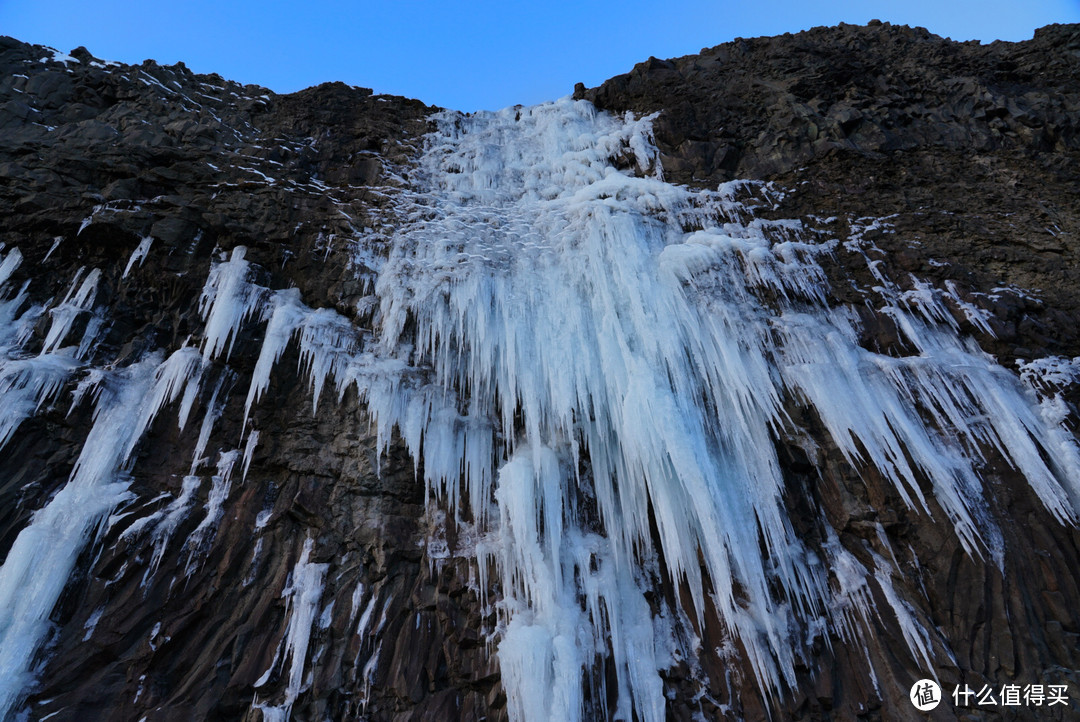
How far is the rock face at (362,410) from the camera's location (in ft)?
18.1

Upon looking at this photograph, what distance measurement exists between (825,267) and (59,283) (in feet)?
33.9

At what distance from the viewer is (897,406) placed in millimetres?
6250

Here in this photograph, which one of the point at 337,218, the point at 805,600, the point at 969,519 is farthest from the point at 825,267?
the point at 337,218

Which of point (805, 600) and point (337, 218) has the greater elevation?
point (337, 218)

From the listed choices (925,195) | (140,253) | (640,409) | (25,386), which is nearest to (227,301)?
(140,253)

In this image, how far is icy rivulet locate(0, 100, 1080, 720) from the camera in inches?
230

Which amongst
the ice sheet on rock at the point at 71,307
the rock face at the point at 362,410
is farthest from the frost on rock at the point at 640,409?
the ice sheet on rock at the point at 71,307

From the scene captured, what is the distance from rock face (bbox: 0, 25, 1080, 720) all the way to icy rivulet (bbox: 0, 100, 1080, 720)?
0.16m

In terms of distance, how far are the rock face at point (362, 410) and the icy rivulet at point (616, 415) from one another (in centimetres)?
16

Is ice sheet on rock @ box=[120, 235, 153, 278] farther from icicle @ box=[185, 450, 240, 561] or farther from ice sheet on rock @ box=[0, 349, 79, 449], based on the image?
icicle @ box=[185, 450, 240, 561]

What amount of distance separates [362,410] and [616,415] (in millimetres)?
3304

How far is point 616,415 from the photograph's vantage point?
6.86 m

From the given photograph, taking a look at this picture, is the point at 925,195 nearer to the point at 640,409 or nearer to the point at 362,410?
the point at 640,409

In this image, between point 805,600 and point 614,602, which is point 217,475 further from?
point 805,600
